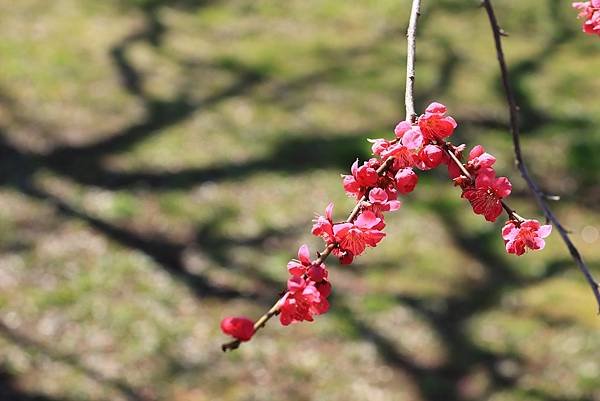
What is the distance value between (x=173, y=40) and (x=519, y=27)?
3385 millimetres

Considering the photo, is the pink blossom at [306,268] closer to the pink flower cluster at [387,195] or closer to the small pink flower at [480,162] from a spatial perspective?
the pink flower cluster at [387,195]

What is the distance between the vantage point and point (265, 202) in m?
6.41

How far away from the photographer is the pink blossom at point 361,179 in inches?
58.0

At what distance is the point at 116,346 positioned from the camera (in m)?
5.18

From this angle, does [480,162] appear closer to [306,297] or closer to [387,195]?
[387,195]

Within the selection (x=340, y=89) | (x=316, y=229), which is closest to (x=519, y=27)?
(x=340, y=89)

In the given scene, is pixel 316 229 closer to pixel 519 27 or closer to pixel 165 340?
pixel 165 340

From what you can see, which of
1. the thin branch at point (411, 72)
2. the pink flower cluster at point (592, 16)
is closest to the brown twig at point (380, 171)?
the thin branch at point (411, 72)

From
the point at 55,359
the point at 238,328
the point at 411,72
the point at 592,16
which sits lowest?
the point at 238,328

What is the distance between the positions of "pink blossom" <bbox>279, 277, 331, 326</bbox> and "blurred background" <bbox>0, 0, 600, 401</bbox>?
3.55 meters

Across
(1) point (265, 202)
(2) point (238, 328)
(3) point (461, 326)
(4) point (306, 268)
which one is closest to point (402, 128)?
(4) point (306, 268)

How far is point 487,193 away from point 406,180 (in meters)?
0.17

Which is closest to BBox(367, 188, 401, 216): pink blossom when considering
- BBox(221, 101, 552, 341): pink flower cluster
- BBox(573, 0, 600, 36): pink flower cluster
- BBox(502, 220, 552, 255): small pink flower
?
BBox(221, 101, 552, 341): pink flower cluster

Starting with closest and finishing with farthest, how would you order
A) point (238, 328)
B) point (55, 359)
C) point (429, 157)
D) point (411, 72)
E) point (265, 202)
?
point (238, 328) → point (429, 157) → point (411, 72) → point (55, 359) → point (265, 202)
